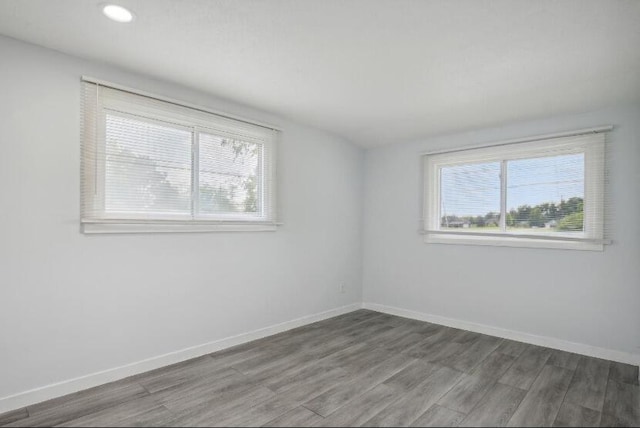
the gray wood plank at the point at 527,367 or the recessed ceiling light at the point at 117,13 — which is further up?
the recessed ceiling light at the point at 117,13

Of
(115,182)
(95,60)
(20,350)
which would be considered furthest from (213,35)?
(20,350)

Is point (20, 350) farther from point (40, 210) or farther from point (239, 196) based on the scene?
point (239, 196)

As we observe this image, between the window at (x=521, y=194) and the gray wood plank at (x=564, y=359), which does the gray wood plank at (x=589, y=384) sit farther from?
the window at (x=521, y=194)

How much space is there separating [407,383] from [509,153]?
2679 millimetres

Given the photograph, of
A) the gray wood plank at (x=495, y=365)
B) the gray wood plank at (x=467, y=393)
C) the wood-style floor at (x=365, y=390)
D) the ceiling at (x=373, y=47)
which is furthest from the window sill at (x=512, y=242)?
the gray wood plank at (x=467, y=393)

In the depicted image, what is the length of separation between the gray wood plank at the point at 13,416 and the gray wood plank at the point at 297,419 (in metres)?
1.50

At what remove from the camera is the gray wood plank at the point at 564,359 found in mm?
3057

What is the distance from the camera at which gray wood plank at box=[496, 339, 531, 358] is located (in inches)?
131

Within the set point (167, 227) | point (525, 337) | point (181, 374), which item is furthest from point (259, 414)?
point (525, 337)

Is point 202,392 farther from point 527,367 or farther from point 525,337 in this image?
point 525,337

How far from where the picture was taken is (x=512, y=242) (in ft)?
12.3

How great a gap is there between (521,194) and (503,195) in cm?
18

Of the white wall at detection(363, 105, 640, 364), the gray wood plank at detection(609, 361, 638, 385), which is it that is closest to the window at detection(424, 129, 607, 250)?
the white wall at detection(363, 105, 640, 364)

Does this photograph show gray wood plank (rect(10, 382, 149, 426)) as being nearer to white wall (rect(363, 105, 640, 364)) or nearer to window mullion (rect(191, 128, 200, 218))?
window mullion (rect(191, 128, 200, 218))
